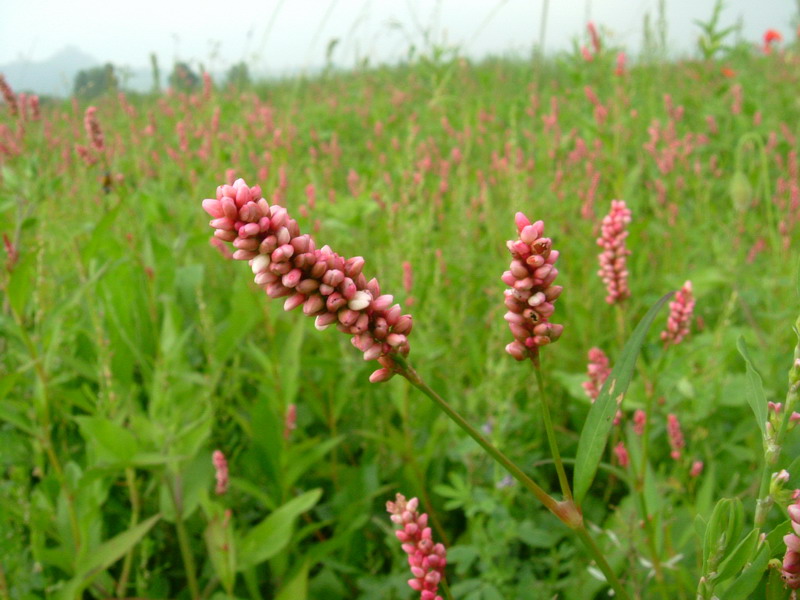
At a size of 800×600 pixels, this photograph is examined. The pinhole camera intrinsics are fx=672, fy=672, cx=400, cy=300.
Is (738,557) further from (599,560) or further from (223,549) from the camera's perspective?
(223,549)

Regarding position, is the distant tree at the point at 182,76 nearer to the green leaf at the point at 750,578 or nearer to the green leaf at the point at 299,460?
the green leaf at the point at 299,460

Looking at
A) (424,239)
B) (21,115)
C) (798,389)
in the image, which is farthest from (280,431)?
(798,389)

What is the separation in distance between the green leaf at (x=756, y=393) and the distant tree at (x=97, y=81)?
2.62 metres

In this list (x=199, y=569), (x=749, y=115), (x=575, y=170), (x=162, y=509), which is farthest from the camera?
(x=749, y=115)

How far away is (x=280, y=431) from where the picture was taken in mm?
1767

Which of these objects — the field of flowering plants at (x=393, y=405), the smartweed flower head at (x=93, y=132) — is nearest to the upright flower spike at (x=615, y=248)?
the field of flowering plants at (x=393, y=405)

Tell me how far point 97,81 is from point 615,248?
13.9 ft

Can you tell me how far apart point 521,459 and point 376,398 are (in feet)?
1.78

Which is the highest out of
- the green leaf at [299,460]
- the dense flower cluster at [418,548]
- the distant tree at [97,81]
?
the distant tree at [97,81]

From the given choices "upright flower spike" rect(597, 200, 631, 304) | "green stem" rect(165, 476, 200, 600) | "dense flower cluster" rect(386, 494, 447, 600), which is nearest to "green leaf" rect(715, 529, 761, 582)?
"dense flower cluster" rect(386, 494, 447, 600)

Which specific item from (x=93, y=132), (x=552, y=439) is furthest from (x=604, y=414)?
(x=93, y=132)

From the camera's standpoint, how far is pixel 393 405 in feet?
6.64

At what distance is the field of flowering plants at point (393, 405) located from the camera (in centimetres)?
57

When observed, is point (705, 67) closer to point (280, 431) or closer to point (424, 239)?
point (424, 239)
